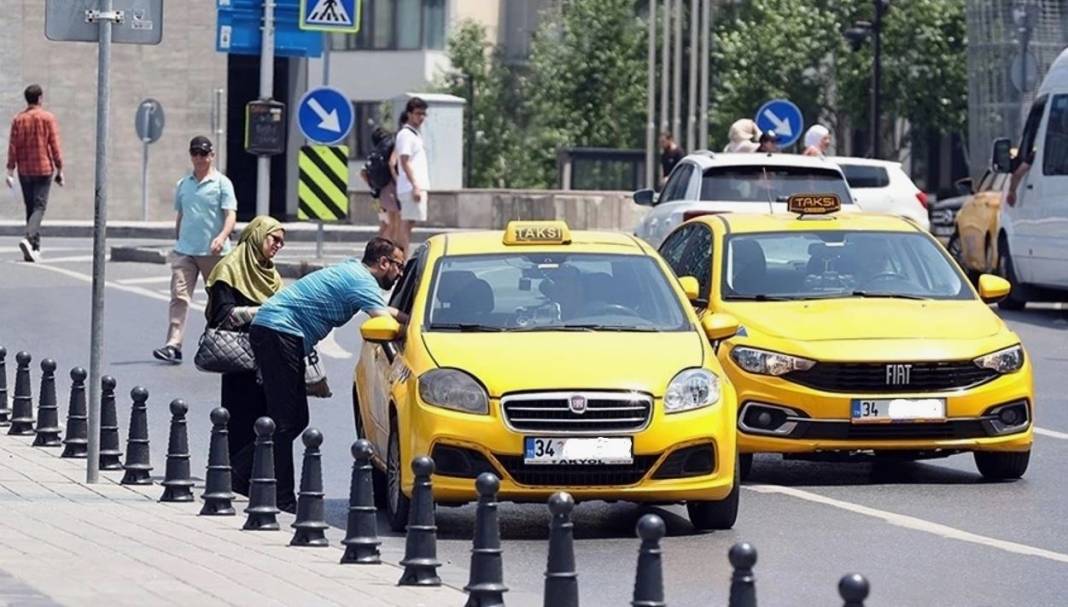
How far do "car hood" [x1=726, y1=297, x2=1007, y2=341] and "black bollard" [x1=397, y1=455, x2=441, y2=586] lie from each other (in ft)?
15.1

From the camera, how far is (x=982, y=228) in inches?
1192

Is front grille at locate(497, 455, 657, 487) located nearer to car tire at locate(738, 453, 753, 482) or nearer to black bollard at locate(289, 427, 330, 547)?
black bollard at locate(289, 427, 330, 547)

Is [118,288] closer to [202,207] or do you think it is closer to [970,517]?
[202,207]

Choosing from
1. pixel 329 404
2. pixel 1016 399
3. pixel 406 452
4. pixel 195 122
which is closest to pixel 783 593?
pixel 406 452

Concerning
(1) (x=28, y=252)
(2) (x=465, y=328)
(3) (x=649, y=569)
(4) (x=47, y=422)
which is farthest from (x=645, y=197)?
(3) (x=649, y=569)

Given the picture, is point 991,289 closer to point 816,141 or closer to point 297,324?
point 297,324

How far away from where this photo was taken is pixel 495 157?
70562 millimetres

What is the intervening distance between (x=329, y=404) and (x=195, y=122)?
3659 cm

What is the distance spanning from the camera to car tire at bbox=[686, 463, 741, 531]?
12.6 metres

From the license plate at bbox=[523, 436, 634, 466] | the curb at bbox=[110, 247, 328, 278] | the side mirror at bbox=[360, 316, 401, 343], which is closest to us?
the license plate at bbox=[523, 436, 634, 466]

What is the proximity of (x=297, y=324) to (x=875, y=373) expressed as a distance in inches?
121

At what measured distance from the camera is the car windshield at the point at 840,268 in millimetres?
15500

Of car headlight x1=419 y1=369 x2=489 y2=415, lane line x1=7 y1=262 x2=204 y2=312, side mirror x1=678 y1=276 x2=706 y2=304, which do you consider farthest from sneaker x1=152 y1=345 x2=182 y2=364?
car headlight x1=419 y1=369 x2=489 y2=415

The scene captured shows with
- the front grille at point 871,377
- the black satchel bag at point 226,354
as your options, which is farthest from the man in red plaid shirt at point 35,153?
the front grille at point 871,377
